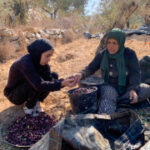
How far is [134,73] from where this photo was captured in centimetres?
283

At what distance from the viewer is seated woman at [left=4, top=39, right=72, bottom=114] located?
250 cm

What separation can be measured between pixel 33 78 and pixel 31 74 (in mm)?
56

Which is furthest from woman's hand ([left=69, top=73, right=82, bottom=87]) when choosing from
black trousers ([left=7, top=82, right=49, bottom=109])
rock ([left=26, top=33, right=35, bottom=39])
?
rock ([left=26, top=33, right=35, bottom=39])

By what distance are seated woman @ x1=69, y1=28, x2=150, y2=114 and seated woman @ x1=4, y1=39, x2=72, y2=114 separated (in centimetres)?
42

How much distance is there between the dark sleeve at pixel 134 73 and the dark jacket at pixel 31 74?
1038mm

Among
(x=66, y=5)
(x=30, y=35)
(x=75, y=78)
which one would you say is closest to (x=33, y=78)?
(x=75, y=78)

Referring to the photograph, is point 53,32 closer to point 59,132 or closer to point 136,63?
point 136,63

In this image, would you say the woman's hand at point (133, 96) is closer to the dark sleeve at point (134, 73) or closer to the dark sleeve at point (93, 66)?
the dark sleeve at point (134, 73)

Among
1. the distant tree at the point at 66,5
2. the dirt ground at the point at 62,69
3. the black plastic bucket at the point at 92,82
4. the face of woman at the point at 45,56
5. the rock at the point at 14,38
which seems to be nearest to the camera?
the face of woman at the point at 45,56

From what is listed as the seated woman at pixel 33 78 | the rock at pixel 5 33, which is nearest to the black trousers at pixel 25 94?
the seated woman at pixel 33 78

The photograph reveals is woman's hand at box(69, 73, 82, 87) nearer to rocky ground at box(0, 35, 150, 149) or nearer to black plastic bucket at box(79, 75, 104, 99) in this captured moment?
black plastic bucket at box(79, 75, 104, 99)

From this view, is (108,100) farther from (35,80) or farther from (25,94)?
(25,94)

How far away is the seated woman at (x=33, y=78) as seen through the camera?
250 cm

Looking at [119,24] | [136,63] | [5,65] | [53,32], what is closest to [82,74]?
[136,63]
